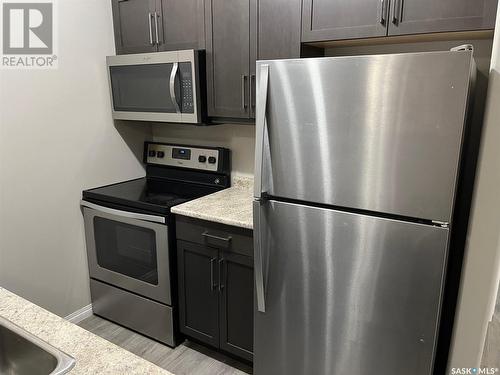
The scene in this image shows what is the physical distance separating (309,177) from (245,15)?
987mm

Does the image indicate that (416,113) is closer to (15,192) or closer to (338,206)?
(338,206)

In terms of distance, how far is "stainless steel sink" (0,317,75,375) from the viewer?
943 millimetres

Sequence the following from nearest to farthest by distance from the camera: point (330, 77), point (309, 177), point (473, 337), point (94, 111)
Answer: point (473, 337), point (330, 77), point (309, 177), point (94, 111)

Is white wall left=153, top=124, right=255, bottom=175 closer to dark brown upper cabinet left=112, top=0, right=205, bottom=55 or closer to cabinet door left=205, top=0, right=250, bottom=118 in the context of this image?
cabinet door left=205, top=0, right=250, bottom=118

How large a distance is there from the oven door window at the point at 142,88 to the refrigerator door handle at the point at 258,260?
960mm

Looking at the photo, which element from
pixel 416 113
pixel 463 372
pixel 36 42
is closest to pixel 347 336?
pixel 463 372

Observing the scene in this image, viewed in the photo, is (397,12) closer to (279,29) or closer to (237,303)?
(279,29)

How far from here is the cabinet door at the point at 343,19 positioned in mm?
1650

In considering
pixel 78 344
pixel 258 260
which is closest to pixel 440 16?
pixel 258 260

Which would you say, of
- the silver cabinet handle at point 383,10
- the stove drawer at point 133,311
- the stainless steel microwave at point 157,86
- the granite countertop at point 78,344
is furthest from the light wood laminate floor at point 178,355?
the silver cabinet handle at point 383,10

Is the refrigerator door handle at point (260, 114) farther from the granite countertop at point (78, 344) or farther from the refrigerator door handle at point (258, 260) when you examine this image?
the granite countertop at point (78, 344)

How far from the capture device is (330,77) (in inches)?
56.6

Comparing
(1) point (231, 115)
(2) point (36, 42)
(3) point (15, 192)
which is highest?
(2) point (36, 42)

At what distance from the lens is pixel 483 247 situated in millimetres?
1227
